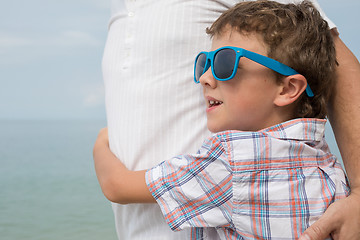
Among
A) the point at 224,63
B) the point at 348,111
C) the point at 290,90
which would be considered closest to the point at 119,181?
the point at 224,63

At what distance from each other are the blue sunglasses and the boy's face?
23 mm

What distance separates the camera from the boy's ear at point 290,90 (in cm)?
137

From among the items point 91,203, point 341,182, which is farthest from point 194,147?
point 91,203

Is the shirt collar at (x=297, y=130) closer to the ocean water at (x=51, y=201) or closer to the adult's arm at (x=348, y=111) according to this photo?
the adult's arm at (x=348, y=111)

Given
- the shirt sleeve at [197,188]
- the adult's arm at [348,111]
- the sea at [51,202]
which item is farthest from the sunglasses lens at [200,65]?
the sea at [51,202]

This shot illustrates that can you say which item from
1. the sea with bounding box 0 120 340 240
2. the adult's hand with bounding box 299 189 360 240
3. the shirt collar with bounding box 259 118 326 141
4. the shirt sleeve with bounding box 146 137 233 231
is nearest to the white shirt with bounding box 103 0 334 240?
the shirt sleeve with bounding box 146 137 233 231

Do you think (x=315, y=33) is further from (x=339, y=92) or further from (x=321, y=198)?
(x=321, y=198)

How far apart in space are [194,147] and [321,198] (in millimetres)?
442

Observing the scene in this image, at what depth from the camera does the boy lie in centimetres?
121

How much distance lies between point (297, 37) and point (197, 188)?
→ 0.58 meters

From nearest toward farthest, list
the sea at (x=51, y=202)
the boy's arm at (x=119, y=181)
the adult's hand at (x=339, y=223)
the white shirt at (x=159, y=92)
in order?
the adult's hand at (x=339, y=223) → the boy's arm at (x=119, y=181) → the white shirt at (x=159, y=92) → the sea at (x=51, y=202)

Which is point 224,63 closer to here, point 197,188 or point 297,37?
point 297,37

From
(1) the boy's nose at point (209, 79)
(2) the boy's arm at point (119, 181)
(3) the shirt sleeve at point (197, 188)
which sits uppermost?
(1) the boy's nose at point (209, 79)

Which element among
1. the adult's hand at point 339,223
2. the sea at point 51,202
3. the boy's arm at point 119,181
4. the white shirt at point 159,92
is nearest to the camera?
the adult's hand at point 339,223
